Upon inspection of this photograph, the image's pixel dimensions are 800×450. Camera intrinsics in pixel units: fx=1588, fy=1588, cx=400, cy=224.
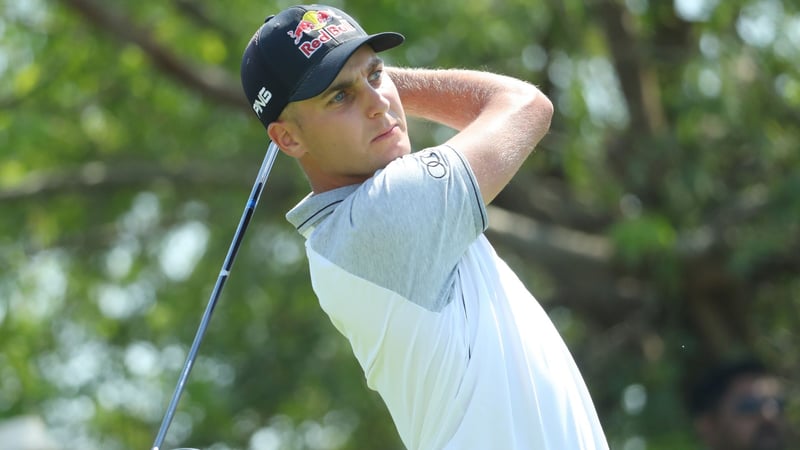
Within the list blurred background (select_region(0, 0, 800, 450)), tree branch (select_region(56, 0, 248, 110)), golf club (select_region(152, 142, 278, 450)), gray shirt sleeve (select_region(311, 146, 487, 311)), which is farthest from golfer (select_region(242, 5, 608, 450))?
tree branch (select_region(56, 0, 248, 110))

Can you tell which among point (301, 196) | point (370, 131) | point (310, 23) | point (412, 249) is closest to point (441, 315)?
point (412, 249)

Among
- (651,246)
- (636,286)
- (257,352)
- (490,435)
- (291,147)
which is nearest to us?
(490,435)

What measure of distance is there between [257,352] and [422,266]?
8.56m

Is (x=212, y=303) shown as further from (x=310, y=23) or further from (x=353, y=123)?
(x=310, y=23)

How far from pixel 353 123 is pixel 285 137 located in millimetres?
154

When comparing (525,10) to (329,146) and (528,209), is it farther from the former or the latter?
(329,146)

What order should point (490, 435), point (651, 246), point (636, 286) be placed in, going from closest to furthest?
point (490, 435), point (651, 246), point (636, 286)

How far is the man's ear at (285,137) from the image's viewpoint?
9.91ft

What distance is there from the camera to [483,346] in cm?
286

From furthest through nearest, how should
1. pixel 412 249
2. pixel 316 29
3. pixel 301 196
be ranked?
pixel 301 196
pixel 316 29
pixel 412 249

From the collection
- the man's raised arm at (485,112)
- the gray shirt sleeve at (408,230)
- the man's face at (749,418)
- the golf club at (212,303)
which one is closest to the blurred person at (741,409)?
the man's face at (749,418)

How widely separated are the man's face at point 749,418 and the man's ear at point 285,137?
6.31 meters

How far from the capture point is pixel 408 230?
2.84 meters

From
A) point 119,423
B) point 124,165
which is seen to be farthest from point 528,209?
point 119,423
